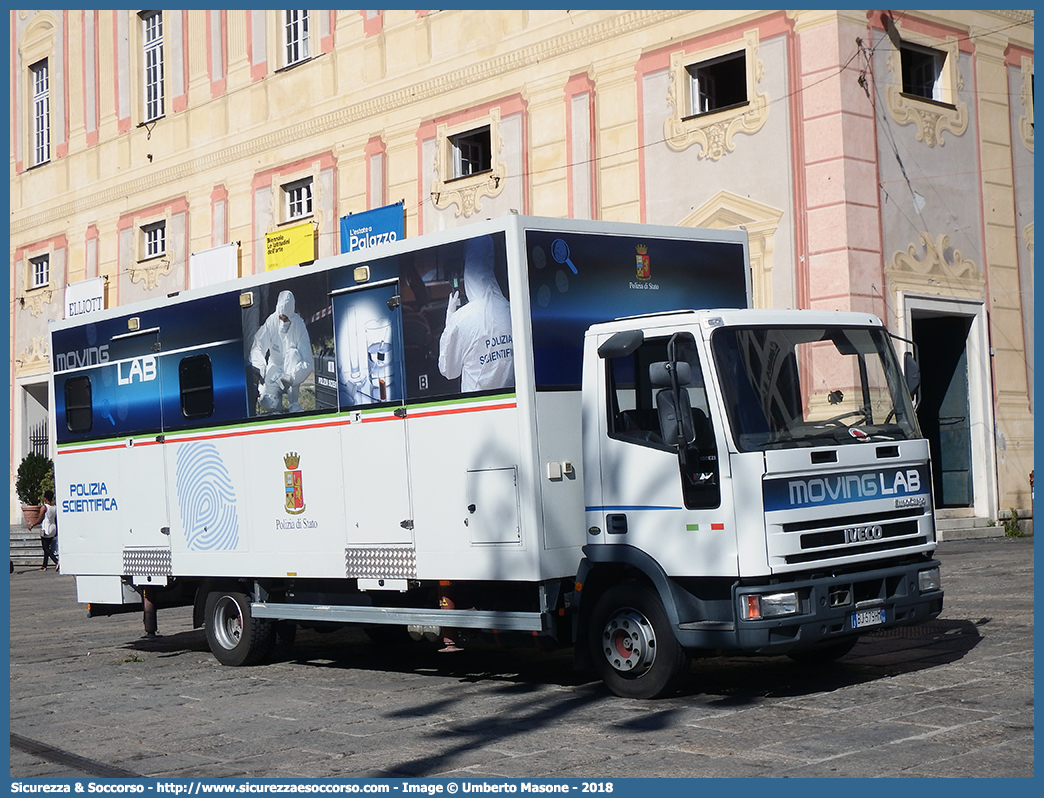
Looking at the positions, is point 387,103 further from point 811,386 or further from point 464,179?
point 811,386

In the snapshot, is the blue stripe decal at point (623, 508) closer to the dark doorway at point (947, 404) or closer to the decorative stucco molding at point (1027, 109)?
the dark doorway at point (947, 404)

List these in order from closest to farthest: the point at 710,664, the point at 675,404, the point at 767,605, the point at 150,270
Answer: the point at 767,605
the point at 675,404
the point at 710,664
the point at 150,270

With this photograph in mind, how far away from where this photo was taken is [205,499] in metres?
12.4

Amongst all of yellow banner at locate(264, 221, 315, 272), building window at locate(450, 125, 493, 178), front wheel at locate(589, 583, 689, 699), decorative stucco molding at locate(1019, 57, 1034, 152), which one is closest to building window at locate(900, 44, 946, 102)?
decorative stucco molding at locate(1019, 57, 1034, 152)

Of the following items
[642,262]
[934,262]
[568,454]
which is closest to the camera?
[568,454]

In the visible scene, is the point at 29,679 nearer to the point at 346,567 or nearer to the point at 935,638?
the point at 346,567

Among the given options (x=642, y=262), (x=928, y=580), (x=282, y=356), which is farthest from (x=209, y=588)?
(x=928, y=580)

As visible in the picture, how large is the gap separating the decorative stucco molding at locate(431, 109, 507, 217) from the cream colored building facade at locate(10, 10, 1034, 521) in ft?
0.15

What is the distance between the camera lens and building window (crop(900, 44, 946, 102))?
21.3 m

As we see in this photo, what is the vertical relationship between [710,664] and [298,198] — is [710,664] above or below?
below

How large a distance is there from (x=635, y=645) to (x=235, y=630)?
4.58 meters

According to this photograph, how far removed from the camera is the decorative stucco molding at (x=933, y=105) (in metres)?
20.5

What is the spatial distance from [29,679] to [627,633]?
5.77 metres

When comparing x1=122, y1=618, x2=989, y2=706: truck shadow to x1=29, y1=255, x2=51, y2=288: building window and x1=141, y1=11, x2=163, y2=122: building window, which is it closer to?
x1=141, y1=11, x2=163, y2=122: building window
